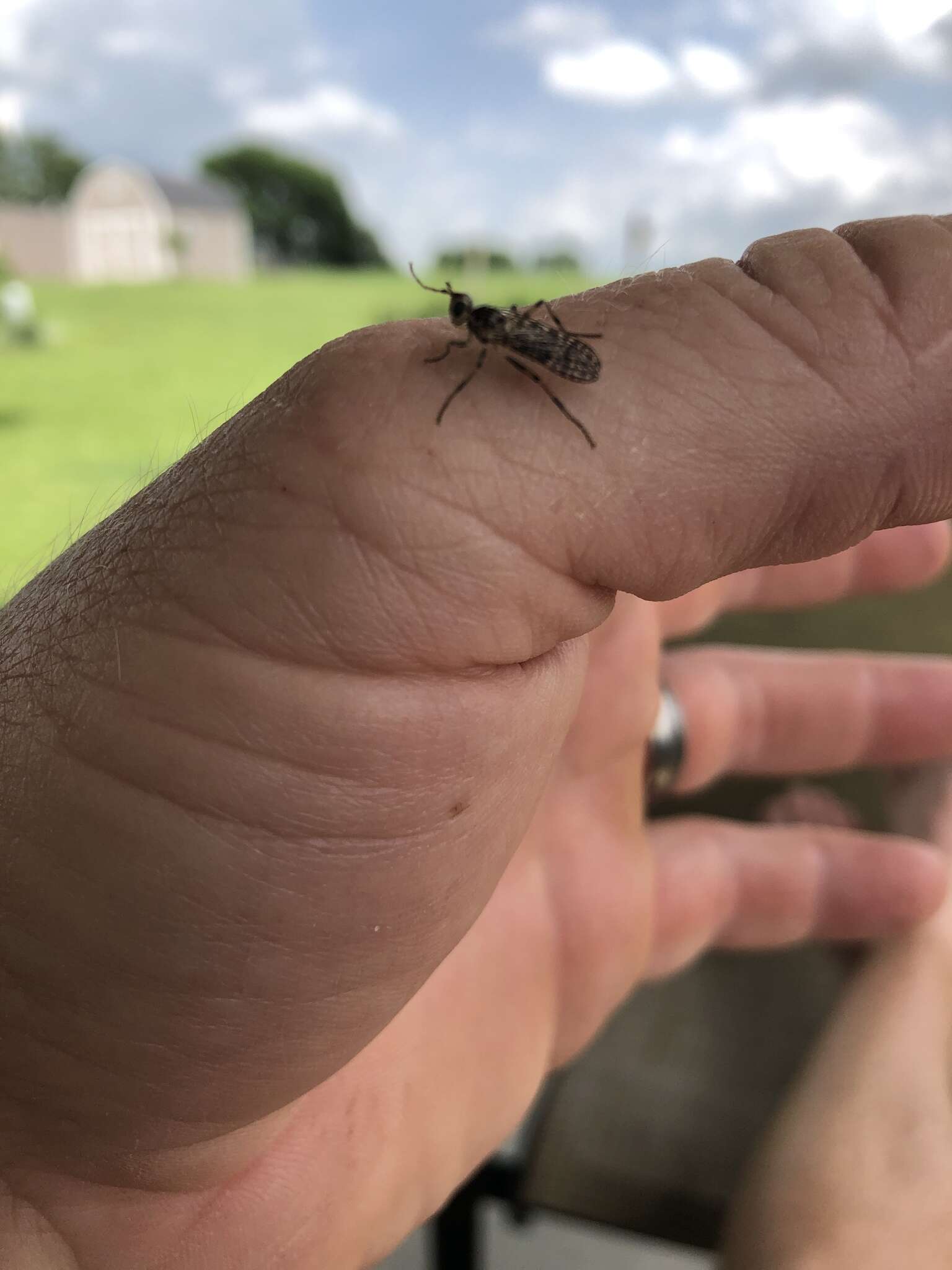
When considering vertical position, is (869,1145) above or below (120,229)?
below

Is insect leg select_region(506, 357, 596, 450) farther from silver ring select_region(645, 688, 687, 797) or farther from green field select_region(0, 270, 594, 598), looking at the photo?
green field select_region(0, 270, 594, 598)

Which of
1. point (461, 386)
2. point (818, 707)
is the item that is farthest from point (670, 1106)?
point (461, 386)

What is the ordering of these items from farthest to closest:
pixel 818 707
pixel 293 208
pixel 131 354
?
pixel 293 208 → pixel 131 354 → pixel 818 707

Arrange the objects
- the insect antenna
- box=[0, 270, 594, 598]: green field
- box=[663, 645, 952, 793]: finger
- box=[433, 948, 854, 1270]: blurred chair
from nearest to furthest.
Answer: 1. the insect antenna
2. box=[433, 948, 854, 1270]: blurred chair
3. box=[663, 645, 952, 793]: finger
4. box=[0, 270, 594, 598]: green field

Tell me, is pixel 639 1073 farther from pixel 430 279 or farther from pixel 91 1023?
pixel 430 279

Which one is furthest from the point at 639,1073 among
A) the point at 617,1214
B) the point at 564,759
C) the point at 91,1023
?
the point at 91,1023

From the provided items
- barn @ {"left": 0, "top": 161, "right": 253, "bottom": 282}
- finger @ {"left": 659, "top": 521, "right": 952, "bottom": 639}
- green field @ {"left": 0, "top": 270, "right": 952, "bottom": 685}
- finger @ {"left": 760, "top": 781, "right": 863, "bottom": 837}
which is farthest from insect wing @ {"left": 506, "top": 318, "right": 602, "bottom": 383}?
barn @ {"left": 0, "top": 161, "right": 253, "bottom": 282}

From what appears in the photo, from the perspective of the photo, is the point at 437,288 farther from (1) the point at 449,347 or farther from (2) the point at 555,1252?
(2) the point at 555,1252
